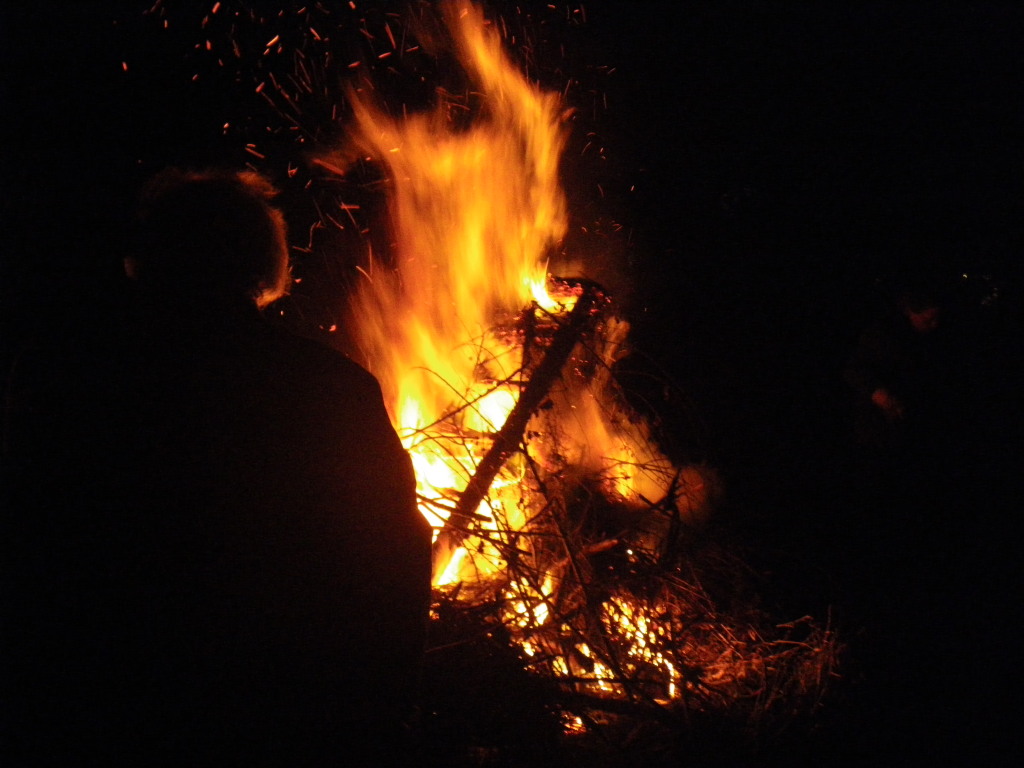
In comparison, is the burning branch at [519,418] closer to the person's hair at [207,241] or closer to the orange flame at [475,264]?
the orange flame at [475,264]

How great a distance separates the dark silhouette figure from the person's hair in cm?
1

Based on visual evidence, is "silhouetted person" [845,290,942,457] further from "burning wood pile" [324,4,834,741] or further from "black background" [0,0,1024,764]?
"burning wood pile" [324,4,834,741]

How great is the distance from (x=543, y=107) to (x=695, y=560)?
2506mm

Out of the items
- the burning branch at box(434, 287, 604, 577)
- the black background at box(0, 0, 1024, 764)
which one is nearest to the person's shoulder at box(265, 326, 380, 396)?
the burning branch at box(434, 287, 604, 577)

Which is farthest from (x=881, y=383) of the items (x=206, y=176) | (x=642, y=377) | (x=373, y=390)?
(x=206, y=176)

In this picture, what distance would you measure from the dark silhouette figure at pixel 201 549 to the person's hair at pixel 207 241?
14 millimetres

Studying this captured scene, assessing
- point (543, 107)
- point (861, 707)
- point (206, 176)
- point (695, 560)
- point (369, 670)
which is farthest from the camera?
point (543, 107)

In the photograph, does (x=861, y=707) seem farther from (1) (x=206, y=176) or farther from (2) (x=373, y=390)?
(1) (x=206, y=176)

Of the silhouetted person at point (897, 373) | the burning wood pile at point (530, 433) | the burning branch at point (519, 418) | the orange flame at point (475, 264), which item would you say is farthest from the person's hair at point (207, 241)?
the silhouetted person at point (897, 373)

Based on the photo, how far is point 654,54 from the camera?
11.4ft

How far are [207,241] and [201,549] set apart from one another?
0.61 meters

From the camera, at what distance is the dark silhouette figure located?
94 centimetres

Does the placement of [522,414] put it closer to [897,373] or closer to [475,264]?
[475,264]

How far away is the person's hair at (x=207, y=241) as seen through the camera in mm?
1148
